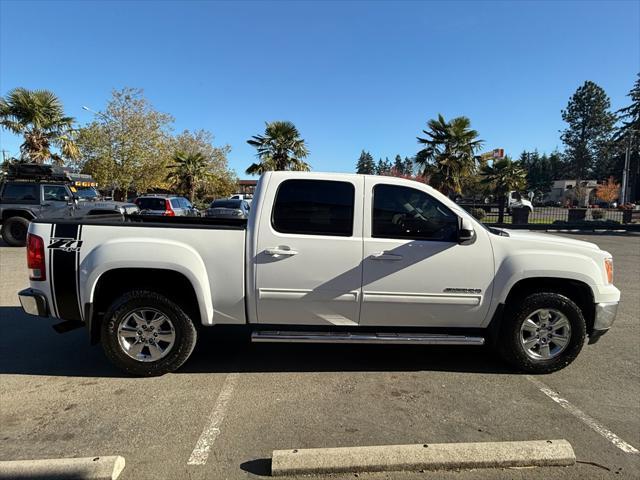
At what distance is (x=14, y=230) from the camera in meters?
13.3

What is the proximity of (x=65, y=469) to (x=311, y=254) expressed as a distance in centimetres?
237

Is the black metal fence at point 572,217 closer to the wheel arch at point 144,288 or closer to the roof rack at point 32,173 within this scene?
the roof rack at point 32,173

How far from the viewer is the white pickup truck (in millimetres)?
3924

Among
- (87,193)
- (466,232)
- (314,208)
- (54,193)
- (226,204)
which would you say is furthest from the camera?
(226,204)

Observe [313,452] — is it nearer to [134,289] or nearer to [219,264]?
[219,264]

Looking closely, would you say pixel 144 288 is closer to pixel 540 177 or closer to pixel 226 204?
pixel 226 204

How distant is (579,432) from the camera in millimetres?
3297

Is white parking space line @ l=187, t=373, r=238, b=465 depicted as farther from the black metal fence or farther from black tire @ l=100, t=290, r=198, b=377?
the black metal fence

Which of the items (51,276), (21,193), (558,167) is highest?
(558,167)

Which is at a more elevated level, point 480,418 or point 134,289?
point 134,289

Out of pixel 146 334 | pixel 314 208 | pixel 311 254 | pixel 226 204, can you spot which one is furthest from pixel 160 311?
pixel 226 204

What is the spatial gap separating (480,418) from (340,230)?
77.6 inches

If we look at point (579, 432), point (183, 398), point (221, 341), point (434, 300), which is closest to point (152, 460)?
point (183, 398)

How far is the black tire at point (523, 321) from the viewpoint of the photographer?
4160mm
